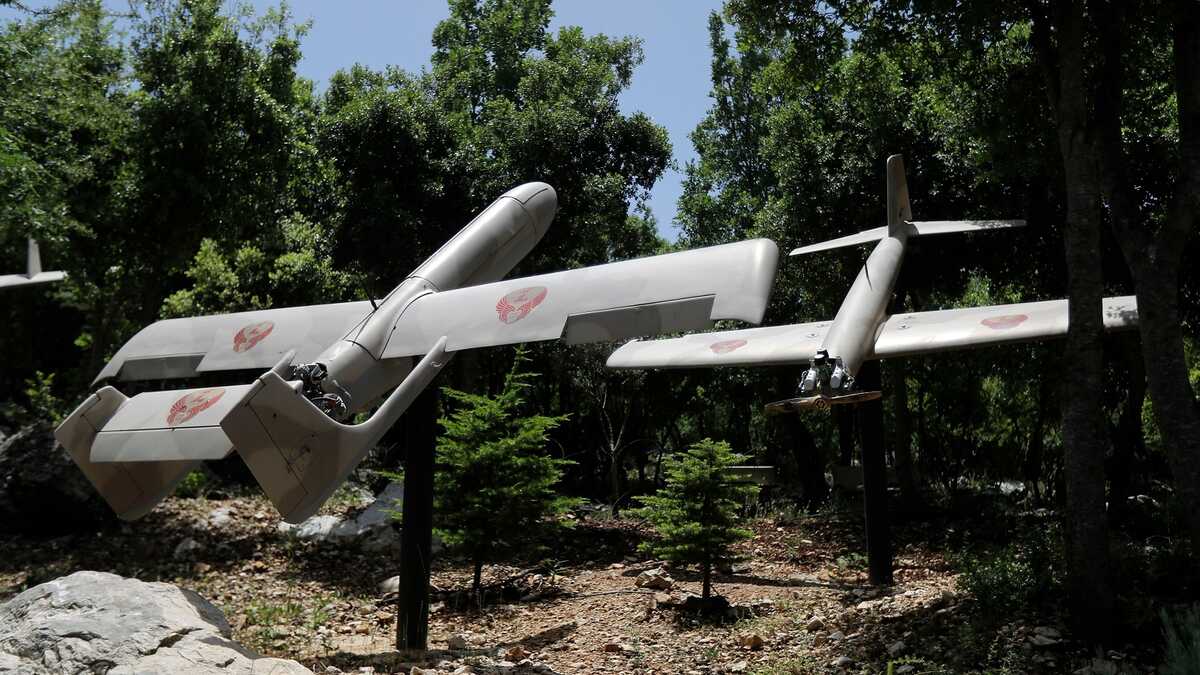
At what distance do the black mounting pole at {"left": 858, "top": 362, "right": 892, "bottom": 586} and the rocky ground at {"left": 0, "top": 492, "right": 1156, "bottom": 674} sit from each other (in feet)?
1.10

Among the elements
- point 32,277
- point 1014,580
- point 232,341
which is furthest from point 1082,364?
point 32,277

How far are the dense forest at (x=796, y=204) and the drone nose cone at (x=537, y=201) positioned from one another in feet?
10.2

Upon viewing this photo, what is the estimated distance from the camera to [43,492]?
16047 millimetres

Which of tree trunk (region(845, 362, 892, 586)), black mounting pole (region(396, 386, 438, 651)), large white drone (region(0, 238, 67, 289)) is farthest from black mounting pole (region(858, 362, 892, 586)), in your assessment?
large white drone (region(0, 238, 67, 289))

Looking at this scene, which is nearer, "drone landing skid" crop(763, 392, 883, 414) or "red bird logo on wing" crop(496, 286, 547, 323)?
"red bird logo on wing" crop(496, 286, 547, 323)

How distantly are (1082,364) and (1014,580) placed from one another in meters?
2.27

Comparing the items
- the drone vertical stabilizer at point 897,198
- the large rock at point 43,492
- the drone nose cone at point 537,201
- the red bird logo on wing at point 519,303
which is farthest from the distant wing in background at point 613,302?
the large rock at point 43,492

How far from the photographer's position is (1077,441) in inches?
344

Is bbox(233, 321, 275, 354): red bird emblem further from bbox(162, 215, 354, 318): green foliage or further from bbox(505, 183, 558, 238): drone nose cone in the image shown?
bbox(162, 215, 354, 318): green foliage

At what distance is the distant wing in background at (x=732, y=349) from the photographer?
42.5 ft

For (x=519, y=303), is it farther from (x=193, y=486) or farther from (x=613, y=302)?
(x=193, y=486)

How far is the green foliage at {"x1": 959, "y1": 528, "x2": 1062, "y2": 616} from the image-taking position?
9.38m

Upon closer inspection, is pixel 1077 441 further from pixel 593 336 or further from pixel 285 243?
pixel 285 243

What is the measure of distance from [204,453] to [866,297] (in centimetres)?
828
